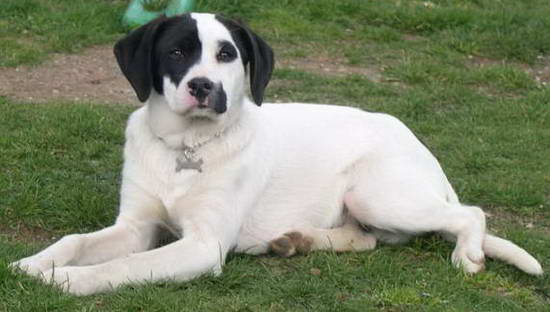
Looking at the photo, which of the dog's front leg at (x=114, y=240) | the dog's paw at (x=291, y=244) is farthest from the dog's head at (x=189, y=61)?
the dog's paw at (x=291, y=244)

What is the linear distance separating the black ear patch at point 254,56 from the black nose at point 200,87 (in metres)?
0.37

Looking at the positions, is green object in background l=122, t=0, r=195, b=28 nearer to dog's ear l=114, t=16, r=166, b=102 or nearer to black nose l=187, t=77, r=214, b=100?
dog's ear l=114, t=16, r=166, b=102

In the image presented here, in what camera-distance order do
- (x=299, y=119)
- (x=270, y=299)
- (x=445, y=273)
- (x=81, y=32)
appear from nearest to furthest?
(x=270, y=299)
(x=445, y=273)
(x=299, y=119)
(x=81, y=32)

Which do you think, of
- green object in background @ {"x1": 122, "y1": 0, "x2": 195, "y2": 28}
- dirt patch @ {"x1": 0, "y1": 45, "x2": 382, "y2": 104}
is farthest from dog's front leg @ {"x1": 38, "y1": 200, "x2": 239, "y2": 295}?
green object in background @ {"x1": 122, "y1": 0, "x2": 195, "y2": 28}

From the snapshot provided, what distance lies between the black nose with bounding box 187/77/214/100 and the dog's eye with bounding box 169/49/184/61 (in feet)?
0.52

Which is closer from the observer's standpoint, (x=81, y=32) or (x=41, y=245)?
(x=41, y=245)

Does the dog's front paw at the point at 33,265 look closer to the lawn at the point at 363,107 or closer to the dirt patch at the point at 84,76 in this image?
the lawn at the point at 363,107

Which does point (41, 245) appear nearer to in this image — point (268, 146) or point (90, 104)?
point (268, 146)

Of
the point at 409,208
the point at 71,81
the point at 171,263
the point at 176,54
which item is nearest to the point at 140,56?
the point at 176,54

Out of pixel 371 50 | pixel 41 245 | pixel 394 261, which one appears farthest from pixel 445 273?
pixel 371 50

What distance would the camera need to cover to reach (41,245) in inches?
200

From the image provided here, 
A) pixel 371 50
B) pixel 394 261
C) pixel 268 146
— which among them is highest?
pixel 268 146

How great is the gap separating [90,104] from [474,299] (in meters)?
3.94

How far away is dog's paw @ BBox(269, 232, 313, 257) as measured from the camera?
5.00 m
